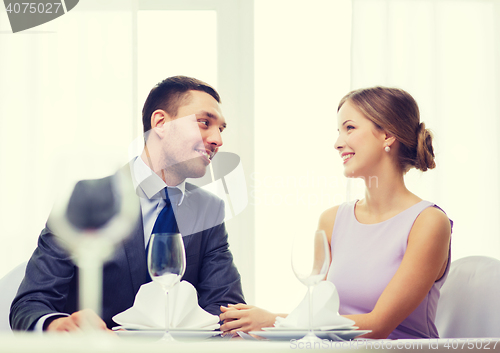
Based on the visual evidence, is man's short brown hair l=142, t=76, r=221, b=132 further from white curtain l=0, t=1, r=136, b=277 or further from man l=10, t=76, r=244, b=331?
white curtain l=0, t=1, r=136, b=277

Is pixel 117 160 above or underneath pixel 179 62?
underneath

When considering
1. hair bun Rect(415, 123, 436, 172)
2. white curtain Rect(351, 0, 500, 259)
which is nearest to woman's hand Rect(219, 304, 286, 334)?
hair bun Rect(415, 123, 436, 172)

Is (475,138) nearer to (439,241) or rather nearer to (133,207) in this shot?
(439,241)

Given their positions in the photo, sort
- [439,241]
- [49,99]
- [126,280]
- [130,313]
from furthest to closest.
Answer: [49,99] < [126,280] < [439,241] < [130,313]

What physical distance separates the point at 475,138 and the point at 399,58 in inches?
23.0

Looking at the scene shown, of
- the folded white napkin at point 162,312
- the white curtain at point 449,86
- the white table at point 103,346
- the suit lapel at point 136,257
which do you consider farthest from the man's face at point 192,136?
the white table at point 103,346

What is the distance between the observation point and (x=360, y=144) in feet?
4.41

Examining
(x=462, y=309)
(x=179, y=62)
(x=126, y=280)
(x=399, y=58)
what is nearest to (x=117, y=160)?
(x=179, y=62)

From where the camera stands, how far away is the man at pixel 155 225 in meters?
1.16

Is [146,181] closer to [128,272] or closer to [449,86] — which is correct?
[128,272]

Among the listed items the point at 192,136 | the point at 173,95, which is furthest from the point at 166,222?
the point at 173,95

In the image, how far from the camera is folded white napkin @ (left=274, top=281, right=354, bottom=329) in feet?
2.41

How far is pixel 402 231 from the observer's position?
1.21m

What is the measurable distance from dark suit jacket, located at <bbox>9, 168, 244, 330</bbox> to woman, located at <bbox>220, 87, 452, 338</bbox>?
1.11 feet
